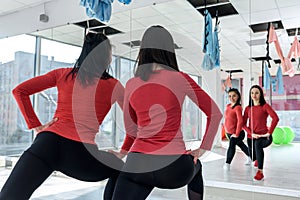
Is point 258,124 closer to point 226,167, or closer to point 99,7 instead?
point 226,167

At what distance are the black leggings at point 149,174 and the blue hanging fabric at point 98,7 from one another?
62.3 inches

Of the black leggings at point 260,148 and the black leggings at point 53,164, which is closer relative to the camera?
the black leggings at point 53,164

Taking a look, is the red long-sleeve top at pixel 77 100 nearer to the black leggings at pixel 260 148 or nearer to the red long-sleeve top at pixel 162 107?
the red long-sleeve top at pixel 162 107

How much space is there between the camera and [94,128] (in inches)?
56.2

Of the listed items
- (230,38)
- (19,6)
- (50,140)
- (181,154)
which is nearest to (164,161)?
(181,154)

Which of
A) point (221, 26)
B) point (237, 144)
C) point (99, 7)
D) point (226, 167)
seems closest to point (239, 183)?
point (226, 167)

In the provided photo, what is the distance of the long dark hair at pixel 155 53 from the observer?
1.33m

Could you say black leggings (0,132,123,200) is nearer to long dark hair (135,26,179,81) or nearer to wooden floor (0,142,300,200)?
long dark hair (135,26,179,81)

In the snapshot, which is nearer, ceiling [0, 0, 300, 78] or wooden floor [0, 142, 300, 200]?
wooden floor [0, 142, 300, 200]

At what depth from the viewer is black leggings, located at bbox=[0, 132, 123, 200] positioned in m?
1.23

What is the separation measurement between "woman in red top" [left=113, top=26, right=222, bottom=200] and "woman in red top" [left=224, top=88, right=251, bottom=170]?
2.11m

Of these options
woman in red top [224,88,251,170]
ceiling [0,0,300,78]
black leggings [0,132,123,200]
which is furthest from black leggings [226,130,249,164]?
black leggings [0,132,123,200]

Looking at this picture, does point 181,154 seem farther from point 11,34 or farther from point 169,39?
point 11,34

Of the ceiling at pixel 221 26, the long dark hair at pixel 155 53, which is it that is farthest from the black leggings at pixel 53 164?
the ceiling at pixel 221 26
